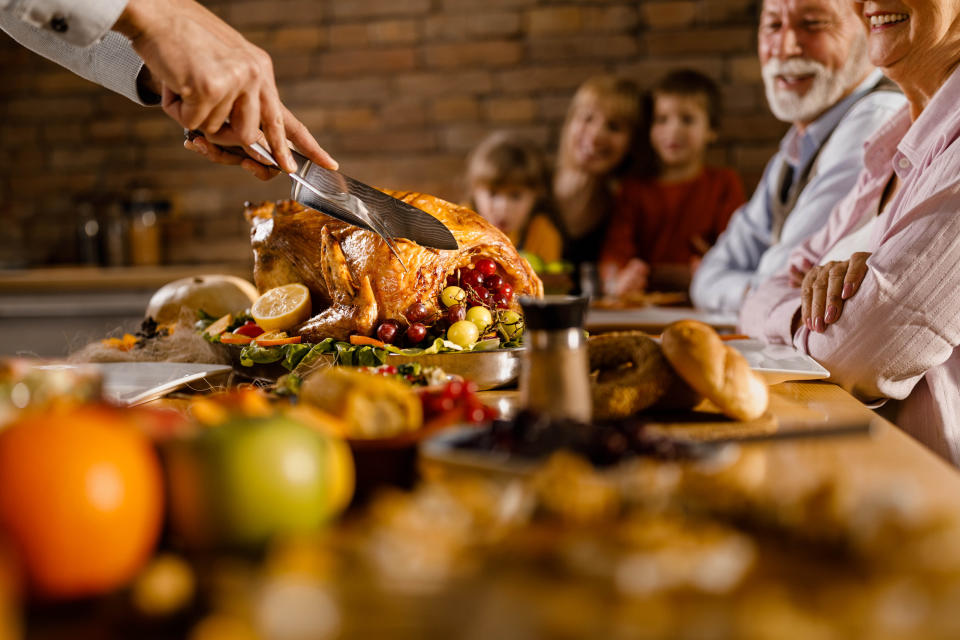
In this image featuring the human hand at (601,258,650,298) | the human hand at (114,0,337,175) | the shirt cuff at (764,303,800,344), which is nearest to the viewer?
the human hand at (114,0,337,175)

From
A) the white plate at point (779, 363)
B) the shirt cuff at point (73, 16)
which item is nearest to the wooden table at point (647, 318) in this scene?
the white plate at point (779, 363)

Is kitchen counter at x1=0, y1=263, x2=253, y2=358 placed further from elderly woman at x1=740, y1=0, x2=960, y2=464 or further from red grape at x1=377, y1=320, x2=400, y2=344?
elderly woman at x1=740, y1=0, x2=960, y2=464

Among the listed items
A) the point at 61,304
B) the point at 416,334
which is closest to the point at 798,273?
the point at 416,334

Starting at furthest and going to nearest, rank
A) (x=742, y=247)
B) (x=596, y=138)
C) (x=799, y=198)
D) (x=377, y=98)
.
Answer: (x=377, y=98), (x=596, y=138), (x=742, y=247), (x=799, y=198)

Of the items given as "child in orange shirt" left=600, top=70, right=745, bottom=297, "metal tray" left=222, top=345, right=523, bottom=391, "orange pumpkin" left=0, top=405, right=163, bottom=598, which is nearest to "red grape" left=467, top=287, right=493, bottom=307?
"metal tray" left=222, top=345, right=523, bottom=391

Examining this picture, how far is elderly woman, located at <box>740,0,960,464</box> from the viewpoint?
4.54 feet

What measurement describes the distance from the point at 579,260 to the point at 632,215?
0.40 metres

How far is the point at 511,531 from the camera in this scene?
592mm

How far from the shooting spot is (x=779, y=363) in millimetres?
1442

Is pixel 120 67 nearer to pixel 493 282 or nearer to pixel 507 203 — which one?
pixel 493 282

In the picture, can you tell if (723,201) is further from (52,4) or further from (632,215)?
(52,4)

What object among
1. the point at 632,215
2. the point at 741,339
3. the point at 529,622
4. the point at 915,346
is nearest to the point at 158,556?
the point at 529,622

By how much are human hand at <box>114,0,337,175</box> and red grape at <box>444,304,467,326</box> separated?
1.43 ft

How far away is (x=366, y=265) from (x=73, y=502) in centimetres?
96
